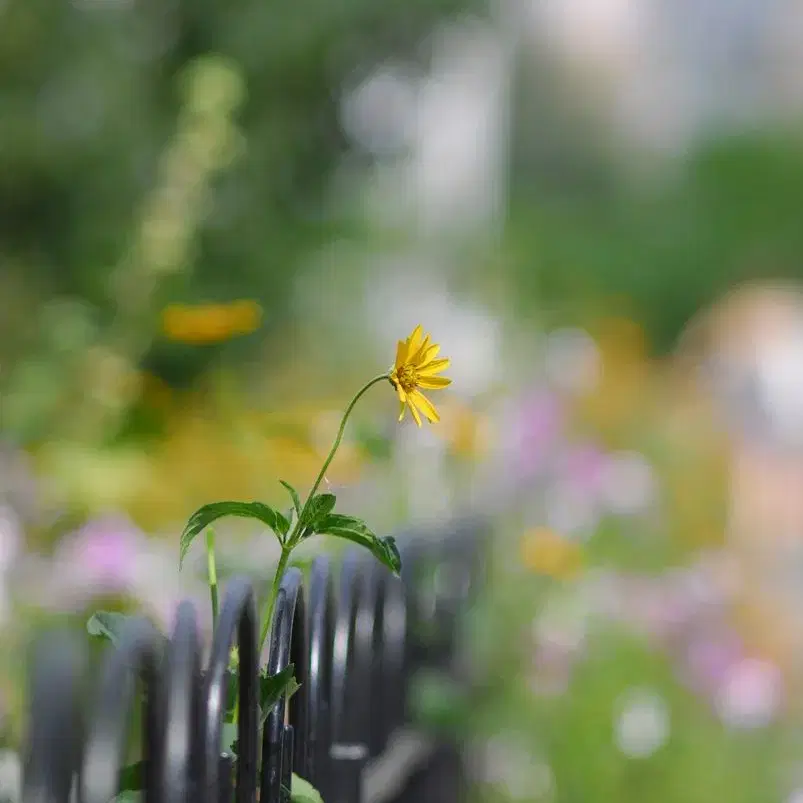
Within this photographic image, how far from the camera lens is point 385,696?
1101mm

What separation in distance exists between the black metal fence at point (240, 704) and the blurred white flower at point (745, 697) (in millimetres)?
694

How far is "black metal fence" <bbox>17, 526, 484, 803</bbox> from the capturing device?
48 cm

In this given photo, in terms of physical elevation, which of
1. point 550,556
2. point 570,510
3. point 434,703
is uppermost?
point 570,510

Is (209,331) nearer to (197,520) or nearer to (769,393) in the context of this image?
(197,520)

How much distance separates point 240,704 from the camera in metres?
0.57

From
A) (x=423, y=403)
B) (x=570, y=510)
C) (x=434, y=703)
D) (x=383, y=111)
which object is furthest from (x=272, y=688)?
(x=383, y=111)

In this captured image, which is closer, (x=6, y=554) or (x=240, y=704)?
(x=240, y=704)

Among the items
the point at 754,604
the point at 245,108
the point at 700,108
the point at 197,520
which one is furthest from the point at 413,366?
the point at 700,108

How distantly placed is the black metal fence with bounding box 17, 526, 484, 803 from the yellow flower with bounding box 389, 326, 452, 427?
0.41 ft

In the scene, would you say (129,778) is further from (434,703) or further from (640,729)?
(640,729)

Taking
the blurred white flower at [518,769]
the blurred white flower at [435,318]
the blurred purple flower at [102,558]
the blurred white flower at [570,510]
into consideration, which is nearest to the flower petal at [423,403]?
the blurred purple flower at [102,558]

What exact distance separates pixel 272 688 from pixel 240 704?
0.04 metres

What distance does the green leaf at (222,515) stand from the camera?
1.79 ft

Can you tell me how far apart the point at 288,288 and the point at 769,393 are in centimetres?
180
